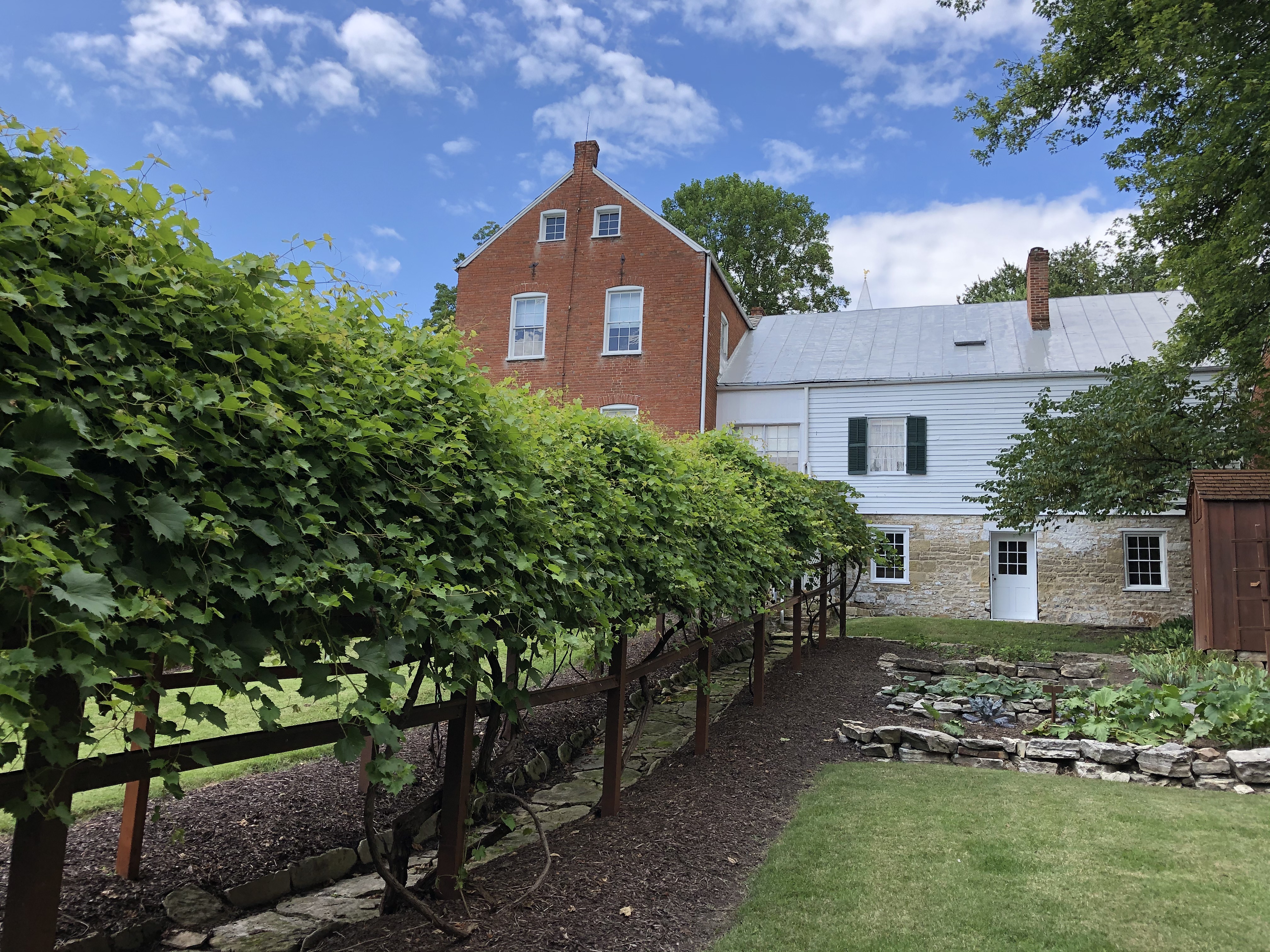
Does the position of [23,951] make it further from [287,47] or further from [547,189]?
[547,189]

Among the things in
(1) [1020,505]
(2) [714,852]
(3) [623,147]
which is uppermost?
(3) [623,147]

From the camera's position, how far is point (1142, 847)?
4957mm

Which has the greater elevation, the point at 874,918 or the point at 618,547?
the point at 618,547

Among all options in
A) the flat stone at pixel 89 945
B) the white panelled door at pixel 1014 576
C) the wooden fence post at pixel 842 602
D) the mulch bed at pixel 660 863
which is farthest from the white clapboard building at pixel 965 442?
the flat stone at pixel 89 945

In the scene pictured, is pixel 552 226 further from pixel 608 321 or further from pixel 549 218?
pixel 608 321

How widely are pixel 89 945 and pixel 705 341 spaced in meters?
17.5

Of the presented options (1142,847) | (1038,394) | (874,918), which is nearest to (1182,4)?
(1038,394)

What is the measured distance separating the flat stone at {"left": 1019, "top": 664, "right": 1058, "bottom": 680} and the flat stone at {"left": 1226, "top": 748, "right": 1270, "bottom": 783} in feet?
14.9

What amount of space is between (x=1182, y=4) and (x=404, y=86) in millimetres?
10441

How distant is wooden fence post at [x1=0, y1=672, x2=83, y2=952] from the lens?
6.81 ft

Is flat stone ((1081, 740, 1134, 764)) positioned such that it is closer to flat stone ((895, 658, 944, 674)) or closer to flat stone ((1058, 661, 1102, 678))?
flat stone ((895, 658, 944, 674))

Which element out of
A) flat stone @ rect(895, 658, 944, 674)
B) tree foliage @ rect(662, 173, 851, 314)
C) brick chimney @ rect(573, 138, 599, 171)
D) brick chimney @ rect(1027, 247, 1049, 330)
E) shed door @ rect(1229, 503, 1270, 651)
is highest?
tree foliage @ rect(662, 173, 851, 314)

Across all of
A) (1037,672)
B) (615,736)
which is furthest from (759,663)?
→ (1037,672)

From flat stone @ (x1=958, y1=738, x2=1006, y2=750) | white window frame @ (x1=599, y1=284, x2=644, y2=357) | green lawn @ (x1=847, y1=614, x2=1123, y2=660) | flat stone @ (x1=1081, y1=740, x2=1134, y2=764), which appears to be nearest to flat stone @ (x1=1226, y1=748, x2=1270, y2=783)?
flat stone @ (x1=1081, y1=740, x2=1134, y2=764)
